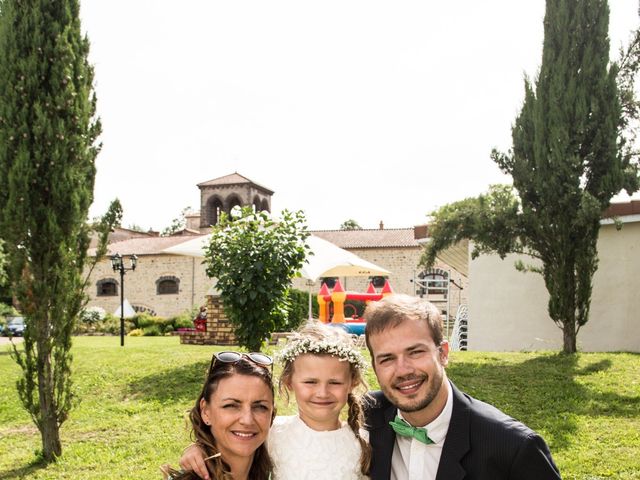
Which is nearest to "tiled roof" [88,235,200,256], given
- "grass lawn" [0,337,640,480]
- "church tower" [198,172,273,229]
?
"church tower" [198,172,273,229]

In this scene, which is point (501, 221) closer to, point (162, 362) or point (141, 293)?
point (162, 362)

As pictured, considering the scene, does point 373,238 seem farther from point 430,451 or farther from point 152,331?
point 430,451

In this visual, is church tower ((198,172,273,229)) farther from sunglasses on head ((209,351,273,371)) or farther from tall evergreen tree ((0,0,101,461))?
sunglasses on head ((209,351,273,371))

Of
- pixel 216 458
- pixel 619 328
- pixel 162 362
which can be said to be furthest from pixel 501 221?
pixel 216 458

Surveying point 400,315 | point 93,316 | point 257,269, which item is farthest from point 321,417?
point 93,316

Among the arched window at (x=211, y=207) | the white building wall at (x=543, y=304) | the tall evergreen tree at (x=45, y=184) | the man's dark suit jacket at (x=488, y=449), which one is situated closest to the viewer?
the man's dark suit jacket at (x=488, y=449)

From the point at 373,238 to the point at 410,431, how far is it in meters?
37.0

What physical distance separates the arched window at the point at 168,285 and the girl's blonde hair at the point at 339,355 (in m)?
38.1

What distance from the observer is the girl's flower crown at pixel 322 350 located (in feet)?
10.1

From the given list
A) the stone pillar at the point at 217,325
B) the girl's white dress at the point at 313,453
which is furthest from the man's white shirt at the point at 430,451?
the stone pillar at the point at 217,325

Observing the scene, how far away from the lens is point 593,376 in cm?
880

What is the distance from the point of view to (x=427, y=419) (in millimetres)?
2637

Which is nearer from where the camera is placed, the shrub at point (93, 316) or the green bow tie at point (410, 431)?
the green bow tie at point (410, 431)

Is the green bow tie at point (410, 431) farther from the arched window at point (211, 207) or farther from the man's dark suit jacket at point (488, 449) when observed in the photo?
the arched window at point (211, 207)
